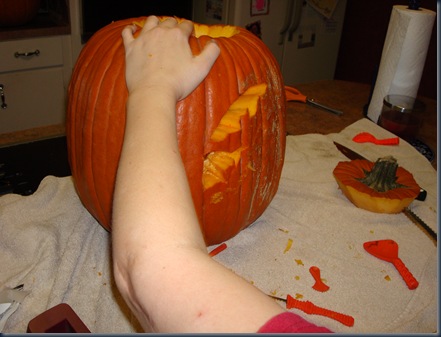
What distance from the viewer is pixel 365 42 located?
9.59 feet

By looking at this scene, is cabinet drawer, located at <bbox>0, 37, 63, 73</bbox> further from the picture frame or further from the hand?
the hand

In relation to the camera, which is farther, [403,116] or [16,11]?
[16,11]

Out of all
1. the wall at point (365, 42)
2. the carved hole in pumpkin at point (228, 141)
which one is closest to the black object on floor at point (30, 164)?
the carved hole in pumpkin at point (228, 141)

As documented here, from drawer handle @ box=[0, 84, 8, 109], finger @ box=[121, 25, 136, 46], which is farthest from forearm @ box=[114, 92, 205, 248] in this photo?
drawer handle @ box=[0, 84, 8, 109]

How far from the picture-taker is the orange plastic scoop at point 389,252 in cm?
83

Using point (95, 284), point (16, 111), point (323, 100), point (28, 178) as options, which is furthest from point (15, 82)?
point (95, 284)

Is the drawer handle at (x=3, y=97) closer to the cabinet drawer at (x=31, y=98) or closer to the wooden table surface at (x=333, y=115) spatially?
the cabinet drawer at (x=31, y=98)

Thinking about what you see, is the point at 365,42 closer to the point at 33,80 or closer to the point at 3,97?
the point at 33,80

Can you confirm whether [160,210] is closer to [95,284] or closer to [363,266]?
[95,284]

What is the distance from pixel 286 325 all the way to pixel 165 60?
37 centimetres

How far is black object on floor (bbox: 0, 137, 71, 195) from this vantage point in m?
0.98

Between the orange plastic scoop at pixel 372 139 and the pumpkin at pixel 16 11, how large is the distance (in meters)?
1.47

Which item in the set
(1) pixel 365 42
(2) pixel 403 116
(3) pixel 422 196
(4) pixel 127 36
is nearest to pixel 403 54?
(2) pixel 403 116

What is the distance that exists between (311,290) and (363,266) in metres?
0.13
